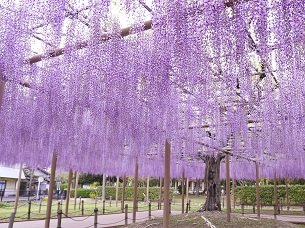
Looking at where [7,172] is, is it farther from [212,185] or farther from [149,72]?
[149,72]

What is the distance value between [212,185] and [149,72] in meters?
7.42

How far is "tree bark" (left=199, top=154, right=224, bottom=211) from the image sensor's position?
10.5m

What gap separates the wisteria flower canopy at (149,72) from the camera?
3.24 meters

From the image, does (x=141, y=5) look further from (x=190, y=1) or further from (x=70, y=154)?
(x=70, y=154)

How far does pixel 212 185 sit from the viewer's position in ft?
35.2

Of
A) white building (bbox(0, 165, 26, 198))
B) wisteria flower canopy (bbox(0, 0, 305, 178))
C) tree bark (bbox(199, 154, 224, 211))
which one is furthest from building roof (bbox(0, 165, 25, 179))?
tree bark (bbox(199, 154, 224, 211))

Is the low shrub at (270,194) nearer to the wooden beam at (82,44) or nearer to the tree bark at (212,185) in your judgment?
the tree bark at (212,185)

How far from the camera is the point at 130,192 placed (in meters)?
25.4

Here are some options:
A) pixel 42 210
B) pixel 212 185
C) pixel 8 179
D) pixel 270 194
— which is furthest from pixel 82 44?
pixel 8 179

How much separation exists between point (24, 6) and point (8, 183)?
24.0 metres

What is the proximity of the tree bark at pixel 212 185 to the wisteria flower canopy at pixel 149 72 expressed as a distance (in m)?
1.28

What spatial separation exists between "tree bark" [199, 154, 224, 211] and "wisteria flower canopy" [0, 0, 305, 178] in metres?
1.28

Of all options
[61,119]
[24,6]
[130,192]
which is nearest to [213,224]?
[61,119]

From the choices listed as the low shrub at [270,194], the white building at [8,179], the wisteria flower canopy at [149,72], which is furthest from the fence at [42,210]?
the low shrub at [270,194]
